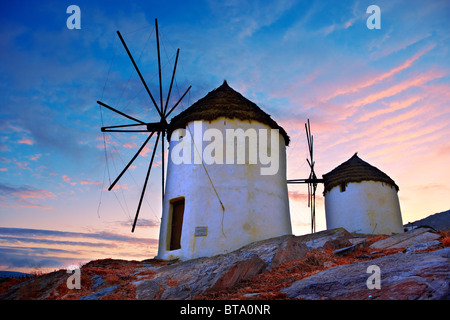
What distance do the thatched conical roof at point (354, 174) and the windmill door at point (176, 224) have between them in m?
12.9

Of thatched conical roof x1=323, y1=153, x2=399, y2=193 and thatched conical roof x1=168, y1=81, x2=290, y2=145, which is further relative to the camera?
thatched conical roof x1=323, y1=153, x2=399, y2=193

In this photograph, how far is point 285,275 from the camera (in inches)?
303

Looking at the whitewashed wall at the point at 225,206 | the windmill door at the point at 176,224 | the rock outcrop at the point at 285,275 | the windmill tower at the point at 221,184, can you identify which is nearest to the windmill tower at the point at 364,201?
the windmill tower at the point at 221,184

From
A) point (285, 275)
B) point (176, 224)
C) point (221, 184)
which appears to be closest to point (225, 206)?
point (221, 184)

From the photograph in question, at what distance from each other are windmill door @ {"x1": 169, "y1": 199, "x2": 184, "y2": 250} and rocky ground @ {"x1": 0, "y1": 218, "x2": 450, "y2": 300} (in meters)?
1.78

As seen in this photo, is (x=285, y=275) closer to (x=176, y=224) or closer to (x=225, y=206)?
(x=225, y=206)

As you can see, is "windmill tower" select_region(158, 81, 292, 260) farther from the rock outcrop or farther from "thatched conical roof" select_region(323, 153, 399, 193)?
"thatched conical roof" select_region(323, 153, 399, 193)

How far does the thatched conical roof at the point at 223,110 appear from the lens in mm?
13195

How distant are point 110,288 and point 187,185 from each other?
5536 mm

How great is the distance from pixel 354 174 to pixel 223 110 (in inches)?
480

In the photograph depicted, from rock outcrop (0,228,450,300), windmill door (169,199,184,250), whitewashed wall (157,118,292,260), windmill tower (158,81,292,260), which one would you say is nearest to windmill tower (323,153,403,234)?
windmill tower (158,81,292,260)

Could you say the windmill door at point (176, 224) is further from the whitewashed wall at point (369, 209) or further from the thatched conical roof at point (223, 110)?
the whitewashed wall at point (369, 209)

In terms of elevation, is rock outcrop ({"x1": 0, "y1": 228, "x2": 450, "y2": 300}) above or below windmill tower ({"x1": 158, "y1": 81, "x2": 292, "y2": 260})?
below

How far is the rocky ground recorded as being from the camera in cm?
534
